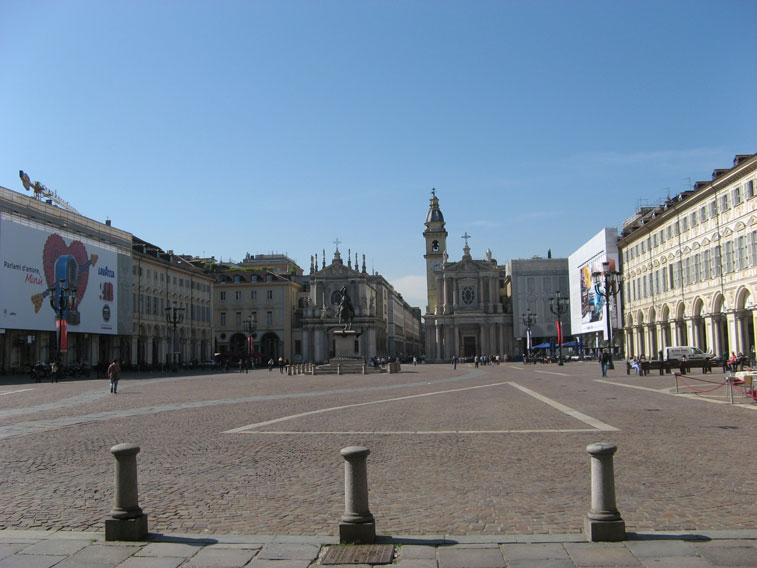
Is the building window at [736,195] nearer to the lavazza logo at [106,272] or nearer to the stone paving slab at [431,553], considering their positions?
the stone paving slab at [431,553]

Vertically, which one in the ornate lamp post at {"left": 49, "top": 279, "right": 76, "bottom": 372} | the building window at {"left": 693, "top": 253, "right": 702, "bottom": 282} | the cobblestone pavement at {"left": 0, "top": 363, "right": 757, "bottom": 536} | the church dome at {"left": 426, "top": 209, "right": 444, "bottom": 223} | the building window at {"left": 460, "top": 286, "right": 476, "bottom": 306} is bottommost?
the cobblestone pavement at {"left": 0, "top": 363, "right": 757, "bottom": 536}

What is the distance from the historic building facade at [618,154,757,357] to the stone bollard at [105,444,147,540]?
143ft

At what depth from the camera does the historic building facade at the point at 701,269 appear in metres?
45.2

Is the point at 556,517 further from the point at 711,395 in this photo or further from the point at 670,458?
the point at 711,395

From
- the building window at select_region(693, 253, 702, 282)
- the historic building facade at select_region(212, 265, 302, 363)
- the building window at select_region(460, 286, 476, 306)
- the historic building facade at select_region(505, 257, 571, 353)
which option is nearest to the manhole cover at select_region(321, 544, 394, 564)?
the building window at select_region(693, 253, 702, 282)

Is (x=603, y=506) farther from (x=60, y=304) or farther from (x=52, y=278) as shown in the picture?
(x=52, y=278)

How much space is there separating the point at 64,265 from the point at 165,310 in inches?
792

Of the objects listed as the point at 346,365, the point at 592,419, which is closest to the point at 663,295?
the point at 346,365

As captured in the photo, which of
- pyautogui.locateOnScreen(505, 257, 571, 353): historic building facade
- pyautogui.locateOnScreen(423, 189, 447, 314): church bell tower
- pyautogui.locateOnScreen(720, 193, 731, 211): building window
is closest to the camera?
pyautogui.locateOnScreen(720, 193, 731, 211): building window

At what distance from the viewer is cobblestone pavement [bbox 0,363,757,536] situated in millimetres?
7949

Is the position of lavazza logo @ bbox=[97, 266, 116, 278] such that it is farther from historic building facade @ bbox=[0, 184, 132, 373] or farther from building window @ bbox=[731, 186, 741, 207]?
building window @ bbox=[731, 186, 741, 207]

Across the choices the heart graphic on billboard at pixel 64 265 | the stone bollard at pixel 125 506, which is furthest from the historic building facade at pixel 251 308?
the stone bollard at pixel 125 506

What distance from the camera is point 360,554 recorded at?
6.62m

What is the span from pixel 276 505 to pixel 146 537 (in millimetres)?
1782
